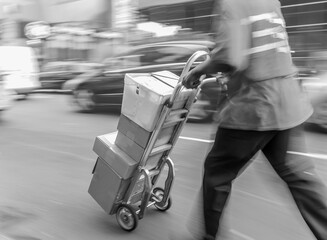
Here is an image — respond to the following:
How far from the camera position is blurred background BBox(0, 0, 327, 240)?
3646 millimetres

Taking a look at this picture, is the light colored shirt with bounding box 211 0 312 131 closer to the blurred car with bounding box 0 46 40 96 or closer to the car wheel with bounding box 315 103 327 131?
the car wheel with bounding box 315 103 327 131

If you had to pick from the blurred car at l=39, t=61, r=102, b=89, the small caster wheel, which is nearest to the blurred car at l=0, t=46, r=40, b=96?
the blurred car at l=39, t=61, r=102, b=89

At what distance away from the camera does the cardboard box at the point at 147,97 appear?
3.03 metres

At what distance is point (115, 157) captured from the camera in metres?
3.36

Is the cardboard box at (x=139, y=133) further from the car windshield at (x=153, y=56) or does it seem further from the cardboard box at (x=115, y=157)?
the car windshield at (x=153, y=56)

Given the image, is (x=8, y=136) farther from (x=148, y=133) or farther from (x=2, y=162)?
(x=148, y=133)

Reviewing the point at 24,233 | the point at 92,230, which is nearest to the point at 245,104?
the point at 92,230

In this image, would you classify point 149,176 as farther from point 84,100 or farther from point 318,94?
point 84,100

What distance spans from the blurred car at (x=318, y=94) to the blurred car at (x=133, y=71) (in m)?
1.64

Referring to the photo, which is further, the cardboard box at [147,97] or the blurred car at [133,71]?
the blurred car at [133,71]

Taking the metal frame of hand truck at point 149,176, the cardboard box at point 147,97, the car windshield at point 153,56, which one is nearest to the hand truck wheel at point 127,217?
the metal frame of hand truck at point 149,176

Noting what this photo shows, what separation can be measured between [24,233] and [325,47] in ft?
38.6

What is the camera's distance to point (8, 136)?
7688 mm

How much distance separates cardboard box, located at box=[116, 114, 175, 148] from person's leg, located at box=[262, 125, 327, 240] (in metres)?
0.90
